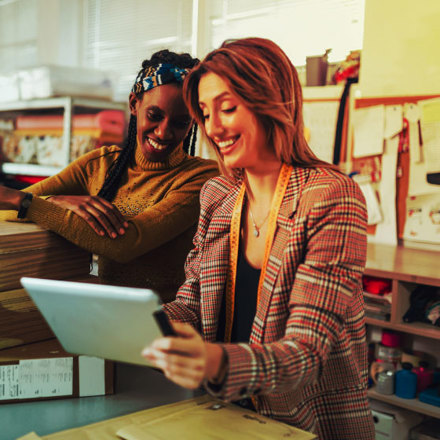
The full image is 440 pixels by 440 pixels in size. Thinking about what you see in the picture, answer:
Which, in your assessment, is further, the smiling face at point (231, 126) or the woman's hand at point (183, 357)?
the smiling face at point (231, 126)

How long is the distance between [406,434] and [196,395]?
1370 mm

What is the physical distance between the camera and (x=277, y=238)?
102 centimetres

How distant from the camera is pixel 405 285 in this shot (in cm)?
202

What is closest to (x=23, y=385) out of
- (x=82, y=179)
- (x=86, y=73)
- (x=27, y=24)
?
(x=82, y=179)

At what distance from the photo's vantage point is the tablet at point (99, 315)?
0.72m

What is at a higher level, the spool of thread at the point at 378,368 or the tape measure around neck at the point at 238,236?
the tape measure around neck at the point at 238,236

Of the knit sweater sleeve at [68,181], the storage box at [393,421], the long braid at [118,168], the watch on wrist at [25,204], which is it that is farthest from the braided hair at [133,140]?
the storage box at [393,421]

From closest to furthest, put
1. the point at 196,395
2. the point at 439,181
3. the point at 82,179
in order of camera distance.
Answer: the point at 196,395 → the point at 82,179 → the point at 439,181

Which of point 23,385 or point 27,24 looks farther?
point 27,24

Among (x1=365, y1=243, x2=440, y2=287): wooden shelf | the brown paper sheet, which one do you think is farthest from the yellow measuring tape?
(x1=365, y1=243, x2=440, y2=287): wooden shelf

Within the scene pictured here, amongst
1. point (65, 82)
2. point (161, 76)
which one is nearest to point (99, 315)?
point (161, 76)

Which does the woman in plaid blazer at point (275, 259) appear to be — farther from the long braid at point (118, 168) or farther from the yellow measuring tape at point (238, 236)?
the long braid at point (118, 168)

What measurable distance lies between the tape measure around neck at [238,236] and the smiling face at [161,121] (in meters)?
0.41

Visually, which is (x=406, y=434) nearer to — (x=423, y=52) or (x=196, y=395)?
(x=196, y=395)
